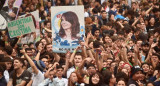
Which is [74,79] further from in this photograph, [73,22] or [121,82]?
[73,22]

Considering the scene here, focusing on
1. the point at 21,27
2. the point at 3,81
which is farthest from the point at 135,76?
the point at 21,27

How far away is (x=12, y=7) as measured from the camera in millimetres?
15258

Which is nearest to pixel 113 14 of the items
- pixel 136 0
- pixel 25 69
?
pixel 136 0

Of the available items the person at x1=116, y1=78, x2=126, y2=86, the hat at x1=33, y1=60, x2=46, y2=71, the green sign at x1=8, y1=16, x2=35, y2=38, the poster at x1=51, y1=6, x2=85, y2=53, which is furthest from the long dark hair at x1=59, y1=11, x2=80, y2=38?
the person at x1=116, y1=78, x2=126, y2=86

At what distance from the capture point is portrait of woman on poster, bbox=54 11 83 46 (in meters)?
12.3

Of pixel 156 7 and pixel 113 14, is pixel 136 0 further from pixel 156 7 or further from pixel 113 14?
pixel 113 14

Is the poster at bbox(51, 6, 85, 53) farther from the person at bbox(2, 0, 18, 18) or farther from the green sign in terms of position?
the person at bbox(2, 0, 18, 18)

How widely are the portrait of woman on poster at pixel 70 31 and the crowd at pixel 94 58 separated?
0.20 m

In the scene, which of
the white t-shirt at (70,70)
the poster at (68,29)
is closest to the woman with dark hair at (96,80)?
the white t-shirt at (70,70)

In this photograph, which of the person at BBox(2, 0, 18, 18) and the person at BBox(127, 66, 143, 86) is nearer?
the person at BBox(127, 66, 143, 86)

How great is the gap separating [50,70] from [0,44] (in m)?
4.12

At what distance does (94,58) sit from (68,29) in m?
0.99

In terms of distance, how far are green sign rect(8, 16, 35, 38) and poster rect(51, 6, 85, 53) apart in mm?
1231

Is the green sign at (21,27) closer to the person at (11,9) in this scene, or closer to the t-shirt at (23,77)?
the person at (11,9)
